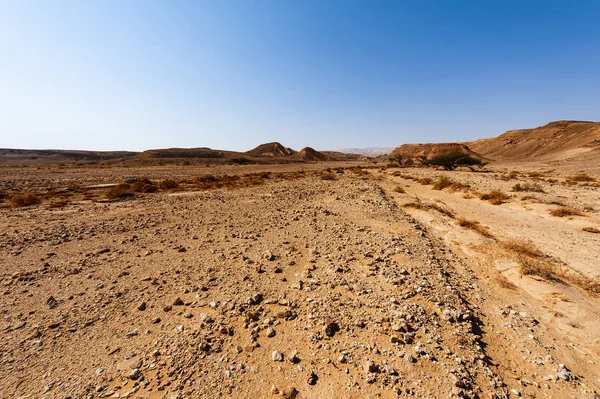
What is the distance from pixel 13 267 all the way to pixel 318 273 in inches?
331

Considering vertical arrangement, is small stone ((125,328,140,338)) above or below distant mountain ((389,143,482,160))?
below

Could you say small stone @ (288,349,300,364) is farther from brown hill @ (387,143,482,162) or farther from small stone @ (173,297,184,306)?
brown hill @ (387,143,482,162)

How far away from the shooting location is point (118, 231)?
10367 millimetres

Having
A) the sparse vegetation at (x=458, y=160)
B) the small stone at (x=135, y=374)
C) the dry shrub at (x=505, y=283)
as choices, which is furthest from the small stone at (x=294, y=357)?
the sparse vegetation at (x=458, y=160)

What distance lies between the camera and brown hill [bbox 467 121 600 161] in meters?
65.5

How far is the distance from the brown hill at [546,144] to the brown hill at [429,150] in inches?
422

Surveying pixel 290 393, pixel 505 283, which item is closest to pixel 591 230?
pixel 505 283

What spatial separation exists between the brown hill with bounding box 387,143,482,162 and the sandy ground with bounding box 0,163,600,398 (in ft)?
255

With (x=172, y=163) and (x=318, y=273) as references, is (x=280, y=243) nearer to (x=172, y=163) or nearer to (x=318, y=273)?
(x=318, y=273)

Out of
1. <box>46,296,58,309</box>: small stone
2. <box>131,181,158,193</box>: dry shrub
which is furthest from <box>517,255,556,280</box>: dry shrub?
<box>131,181,158,193</box>: dry shrub

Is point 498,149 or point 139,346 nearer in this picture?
point 139,346

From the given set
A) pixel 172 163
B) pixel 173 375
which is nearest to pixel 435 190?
pixel 173 375

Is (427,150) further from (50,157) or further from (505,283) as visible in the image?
(50,157)

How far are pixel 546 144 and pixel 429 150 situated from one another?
38011 mm
